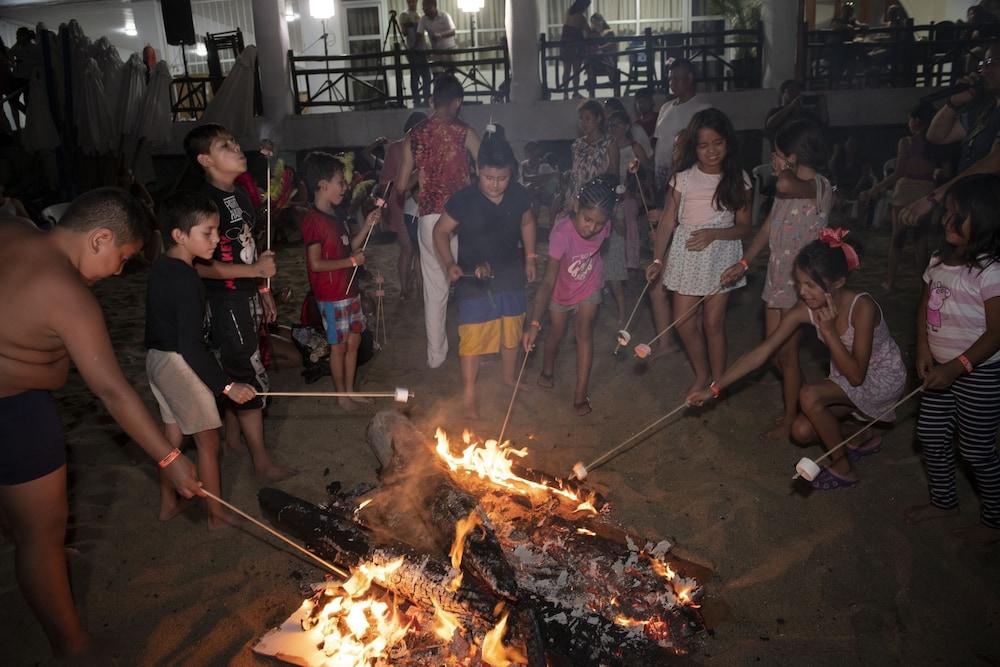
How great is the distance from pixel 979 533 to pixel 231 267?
183 inches

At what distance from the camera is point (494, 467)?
176 inches

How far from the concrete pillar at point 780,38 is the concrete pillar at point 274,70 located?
10.3 m

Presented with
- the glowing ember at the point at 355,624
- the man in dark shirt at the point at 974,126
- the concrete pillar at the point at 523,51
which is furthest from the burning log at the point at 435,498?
the concrete pillar at the point at 523,51

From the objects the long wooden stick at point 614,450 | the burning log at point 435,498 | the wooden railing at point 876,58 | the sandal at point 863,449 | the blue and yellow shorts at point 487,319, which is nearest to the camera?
the burning log at point 435,498

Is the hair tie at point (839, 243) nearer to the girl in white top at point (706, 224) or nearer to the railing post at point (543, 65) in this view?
the girl in white top at point (706, 224)

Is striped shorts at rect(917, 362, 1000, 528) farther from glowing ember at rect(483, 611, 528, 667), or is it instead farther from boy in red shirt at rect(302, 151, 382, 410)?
boy in red shirt at rect(302, 151, 382, 410)

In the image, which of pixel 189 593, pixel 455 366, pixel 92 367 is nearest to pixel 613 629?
pixel 189 593

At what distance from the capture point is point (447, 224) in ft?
17.1

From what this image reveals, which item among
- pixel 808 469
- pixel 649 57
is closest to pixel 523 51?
pixel 649 57

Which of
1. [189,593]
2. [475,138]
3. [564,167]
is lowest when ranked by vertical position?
[189,593]

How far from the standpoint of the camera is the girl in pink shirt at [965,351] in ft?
11.3

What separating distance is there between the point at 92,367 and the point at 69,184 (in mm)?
12906

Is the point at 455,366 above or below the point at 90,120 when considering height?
below

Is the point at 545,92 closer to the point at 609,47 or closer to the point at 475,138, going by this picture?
the point at 609,47
